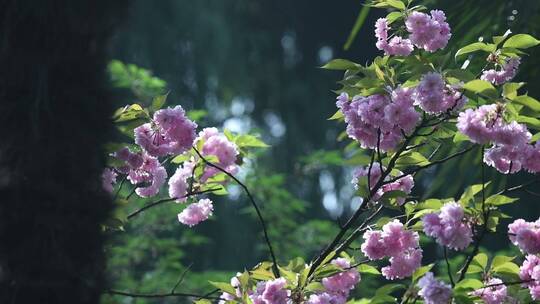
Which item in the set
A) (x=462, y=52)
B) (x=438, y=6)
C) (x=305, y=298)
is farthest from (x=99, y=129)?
(x=438, y=6)

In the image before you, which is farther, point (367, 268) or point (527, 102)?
point (367, 268)

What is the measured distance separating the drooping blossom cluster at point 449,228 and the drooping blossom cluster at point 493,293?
0.83ft

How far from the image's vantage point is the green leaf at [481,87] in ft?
7.99

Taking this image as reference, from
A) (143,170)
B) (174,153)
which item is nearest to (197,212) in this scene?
(143,170)

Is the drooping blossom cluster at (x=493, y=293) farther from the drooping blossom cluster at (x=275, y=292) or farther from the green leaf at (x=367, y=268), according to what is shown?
the drooping blossom cluster at (x=275, y=292)

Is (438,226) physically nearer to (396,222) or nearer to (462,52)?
(396,222)

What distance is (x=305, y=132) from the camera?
1048 cm

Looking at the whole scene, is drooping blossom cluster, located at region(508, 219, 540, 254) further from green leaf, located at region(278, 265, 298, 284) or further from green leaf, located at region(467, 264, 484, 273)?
green leaf, located at region(278, 265, 298, 284)

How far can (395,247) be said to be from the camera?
106 inches

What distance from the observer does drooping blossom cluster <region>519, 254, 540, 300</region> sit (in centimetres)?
262

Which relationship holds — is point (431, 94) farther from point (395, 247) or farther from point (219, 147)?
point (219, 147)

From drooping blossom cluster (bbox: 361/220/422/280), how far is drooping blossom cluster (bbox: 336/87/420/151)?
0.69 ft

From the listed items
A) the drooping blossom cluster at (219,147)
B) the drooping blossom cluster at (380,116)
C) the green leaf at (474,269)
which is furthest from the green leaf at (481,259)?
the drooping blossom cluster at (219,147)

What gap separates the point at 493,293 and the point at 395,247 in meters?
0.27
